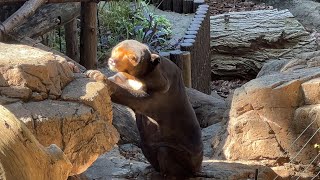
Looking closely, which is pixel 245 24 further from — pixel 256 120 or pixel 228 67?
pixel 256 120

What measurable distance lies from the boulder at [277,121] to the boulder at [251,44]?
4.62 metres

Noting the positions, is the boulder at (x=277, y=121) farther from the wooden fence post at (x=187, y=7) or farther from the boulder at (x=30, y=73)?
the wooden fence post at (x=187, y=7)

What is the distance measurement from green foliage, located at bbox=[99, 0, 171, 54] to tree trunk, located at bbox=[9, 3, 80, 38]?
5.87ft

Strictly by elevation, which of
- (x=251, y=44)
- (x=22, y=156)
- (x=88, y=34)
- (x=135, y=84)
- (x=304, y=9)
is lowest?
(x=304, y=9)

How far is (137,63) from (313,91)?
2.04m

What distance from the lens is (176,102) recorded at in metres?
4.31

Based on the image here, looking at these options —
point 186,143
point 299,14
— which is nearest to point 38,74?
point 186,143

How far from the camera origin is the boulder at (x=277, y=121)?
17.0 ft

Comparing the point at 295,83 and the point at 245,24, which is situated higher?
the point at 295,83

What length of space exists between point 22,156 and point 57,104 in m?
1.26

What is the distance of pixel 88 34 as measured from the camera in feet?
22.5

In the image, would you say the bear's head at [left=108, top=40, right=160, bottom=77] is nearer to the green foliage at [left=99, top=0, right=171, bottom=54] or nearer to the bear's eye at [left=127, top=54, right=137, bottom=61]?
the bear's eye at [left=127, top=54, right=137, bottom=61]

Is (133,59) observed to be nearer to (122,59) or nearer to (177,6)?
(122,59)

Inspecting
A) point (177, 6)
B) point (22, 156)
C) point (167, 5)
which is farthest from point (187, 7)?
point (22, 156)
